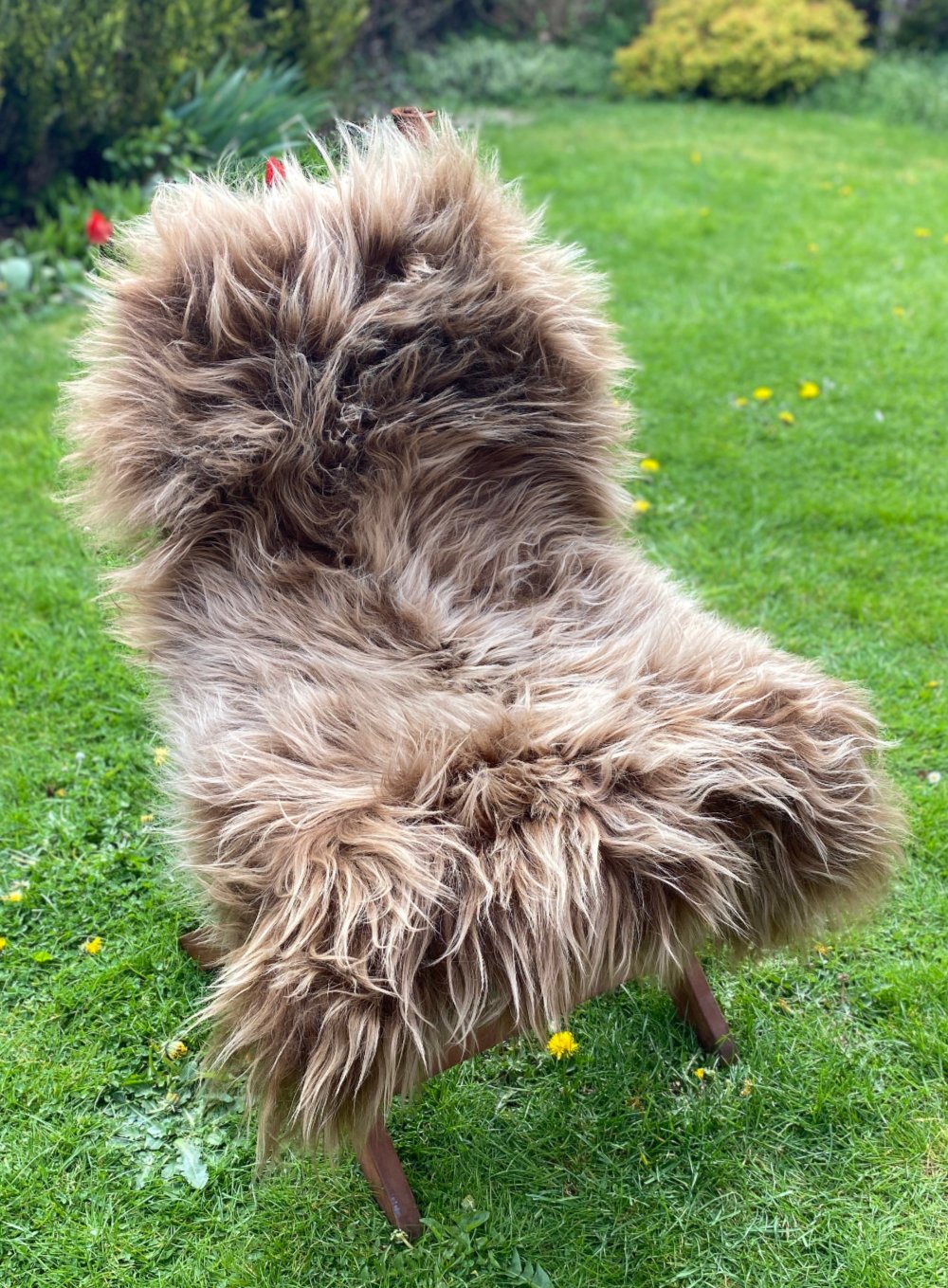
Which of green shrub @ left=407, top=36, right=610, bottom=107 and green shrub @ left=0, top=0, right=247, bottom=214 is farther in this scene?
green shrub @ left=407, top=36, right=610, bottom=107

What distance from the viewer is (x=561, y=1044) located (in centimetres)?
170

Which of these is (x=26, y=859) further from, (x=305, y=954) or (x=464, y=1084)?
(x=305, y=954)

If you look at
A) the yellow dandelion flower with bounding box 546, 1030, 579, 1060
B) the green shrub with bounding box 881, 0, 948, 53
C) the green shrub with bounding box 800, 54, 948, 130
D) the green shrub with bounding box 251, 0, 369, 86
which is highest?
the green shrub with bounding box 251, 0, 369, 86

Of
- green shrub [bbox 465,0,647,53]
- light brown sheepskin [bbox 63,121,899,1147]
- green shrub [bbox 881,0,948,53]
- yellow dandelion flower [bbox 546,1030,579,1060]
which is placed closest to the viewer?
light brown sheepskin [bbox 63,121,899,1147]

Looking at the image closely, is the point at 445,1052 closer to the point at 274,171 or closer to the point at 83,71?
the point at 274,171

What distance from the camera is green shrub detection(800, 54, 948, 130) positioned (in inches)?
325

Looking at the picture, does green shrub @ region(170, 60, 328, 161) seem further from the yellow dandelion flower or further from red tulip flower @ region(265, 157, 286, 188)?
the yellow dandelion flower

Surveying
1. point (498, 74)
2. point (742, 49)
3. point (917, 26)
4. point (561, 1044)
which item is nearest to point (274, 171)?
point (561, 1044)

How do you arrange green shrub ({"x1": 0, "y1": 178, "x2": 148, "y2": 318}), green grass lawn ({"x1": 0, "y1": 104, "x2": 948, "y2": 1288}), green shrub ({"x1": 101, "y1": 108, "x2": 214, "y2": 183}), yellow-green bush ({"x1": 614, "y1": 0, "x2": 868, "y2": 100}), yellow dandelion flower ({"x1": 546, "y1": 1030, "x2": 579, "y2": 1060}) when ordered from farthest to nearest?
yellow-green bush ({"x1": 614, "y1": 0, "x2": 868, "y2": 100}), green shrub ({"x1": 101, "y1": 108, "x2": 214, "y2": 183}), green shrub ({"x1": 0, "y1": 178, "x2": 148, "y2": 318}), yellow dandelion flower ({"x1": 546, "y1": 1030, "x2": 579, "y2": 1060}), green grass lawn ({"x1": 0, "y1": 104, "x2": 948, "y2": 1288})

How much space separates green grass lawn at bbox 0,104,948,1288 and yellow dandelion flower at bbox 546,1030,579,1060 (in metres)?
0.05

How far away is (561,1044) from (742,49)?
31.7 ft

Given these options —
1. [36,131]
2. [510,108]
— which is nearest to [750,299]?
[36,131]

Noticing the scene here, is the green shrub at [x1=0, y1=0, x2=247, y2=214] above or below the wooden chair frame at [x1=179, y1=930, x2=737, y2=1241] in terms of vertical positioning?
above

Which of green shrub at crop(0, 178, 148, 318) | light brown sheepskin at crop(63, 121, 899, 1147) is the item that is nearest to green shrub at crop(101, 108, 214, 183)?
green shrub at crop(0, 178, 148, 318)
